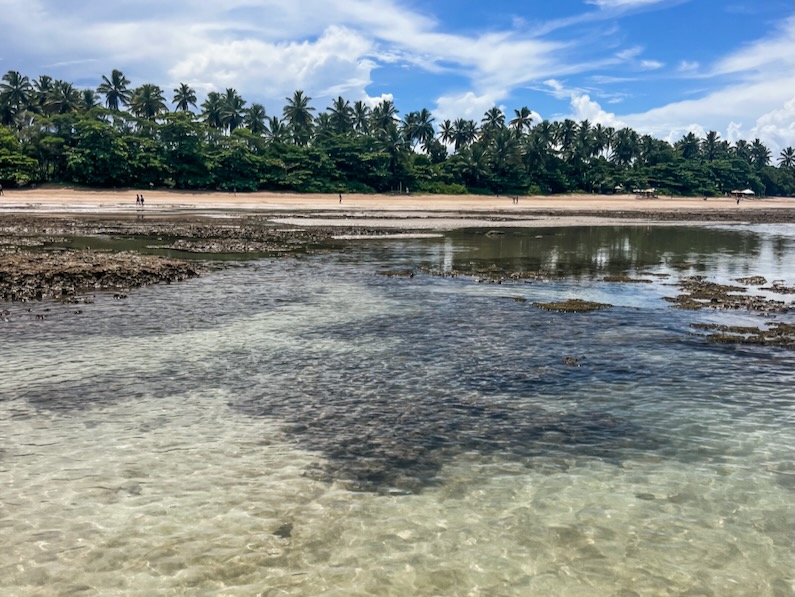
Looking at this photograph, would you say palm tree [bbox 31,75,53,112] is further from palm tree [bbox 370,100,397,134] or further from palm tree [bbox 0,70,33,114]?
palm tree [bbox 370,100,397,134]

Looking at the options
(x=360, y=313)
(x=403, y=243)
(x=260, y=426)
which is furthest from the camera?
(x=403, y=243)

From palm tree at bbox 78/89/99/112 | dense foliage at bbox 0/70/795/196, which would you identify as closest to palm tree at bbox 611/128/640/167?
dense foliage at bbox 0/70/795/196

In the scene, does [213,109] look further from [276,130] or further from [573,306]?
[573,306]

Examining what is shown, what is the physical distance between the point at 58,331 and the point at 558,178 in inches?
5408

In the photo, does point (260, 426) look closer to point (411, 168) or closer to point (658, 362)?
point (658, 362)

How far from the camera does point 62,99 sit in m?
123

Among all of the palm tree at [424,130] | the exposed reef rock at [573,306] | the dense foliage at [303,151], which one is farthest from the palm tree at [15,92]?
the exposed reef rock at [573,306]

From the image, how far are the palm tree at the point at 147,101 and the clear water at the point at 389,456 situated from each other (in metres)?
126

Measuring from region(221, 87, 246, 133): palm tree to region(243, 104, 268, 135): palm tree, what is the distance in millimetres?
1348

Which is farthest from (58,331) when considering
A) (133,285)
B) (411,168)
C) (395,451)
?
(411,168)

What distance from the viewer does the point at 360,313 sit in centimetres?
2069

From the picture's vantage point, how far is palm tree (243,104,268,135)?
145 m

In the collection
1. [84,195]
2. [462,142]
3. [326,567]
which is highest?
[462,142]

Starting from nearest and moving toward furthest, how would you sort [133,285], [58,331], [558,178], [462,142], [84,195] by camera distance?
1. [58,331]
2. [133,285]
3. [84,195]
4. [558,178]
5. [462,142]
